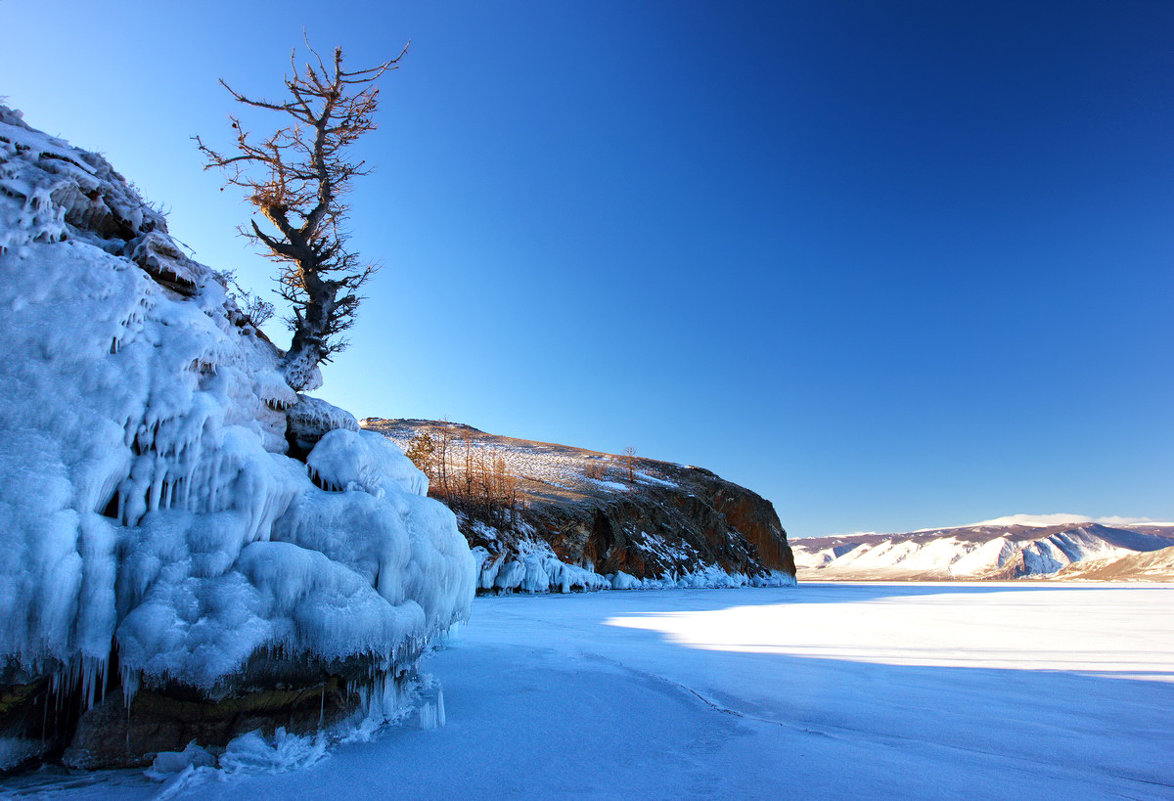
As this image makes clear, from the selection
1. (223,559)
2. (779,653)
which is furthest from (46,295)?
(779,653)

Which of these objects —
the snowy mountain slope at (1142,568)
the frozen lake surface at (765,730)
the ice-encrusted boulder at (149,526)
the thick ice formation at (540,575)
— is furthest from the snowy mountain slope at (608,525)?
the snowy mountain slope at (1142,568)

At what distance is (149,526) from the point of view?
3.02 meters

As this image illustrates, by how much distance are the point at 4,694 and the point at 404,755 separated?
73.6 inches

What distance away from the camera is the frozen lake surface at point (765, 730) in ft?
8.56

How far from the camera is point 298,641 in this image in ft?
10.2

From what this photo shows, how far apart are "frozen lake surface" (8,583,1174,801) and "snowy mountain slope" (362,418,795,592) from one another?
16217 mm

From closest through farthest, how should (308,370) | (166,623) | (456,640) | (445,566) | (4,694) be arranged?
(4,694)
(166,623)
(445,566)
(308,370)
(456,640)

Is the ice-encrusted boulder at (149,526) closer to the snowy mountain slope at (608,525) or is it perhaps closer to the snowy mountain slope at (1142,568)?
the snowy mountain slope at (608,525)

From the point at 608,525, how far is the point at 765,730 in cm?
2666

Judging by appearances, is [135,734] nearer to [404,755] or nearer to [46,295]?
[404,755]

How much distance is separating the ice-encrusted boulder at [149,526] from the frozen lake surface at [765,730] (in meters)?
0.40

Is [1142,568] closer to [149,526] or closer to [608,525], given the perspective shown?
[608,525]

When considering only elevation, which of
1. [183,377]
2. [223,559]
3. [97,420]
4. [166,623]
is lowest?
[166,623]

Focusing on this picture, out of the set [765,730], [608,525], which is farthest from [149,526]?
[608,525]
